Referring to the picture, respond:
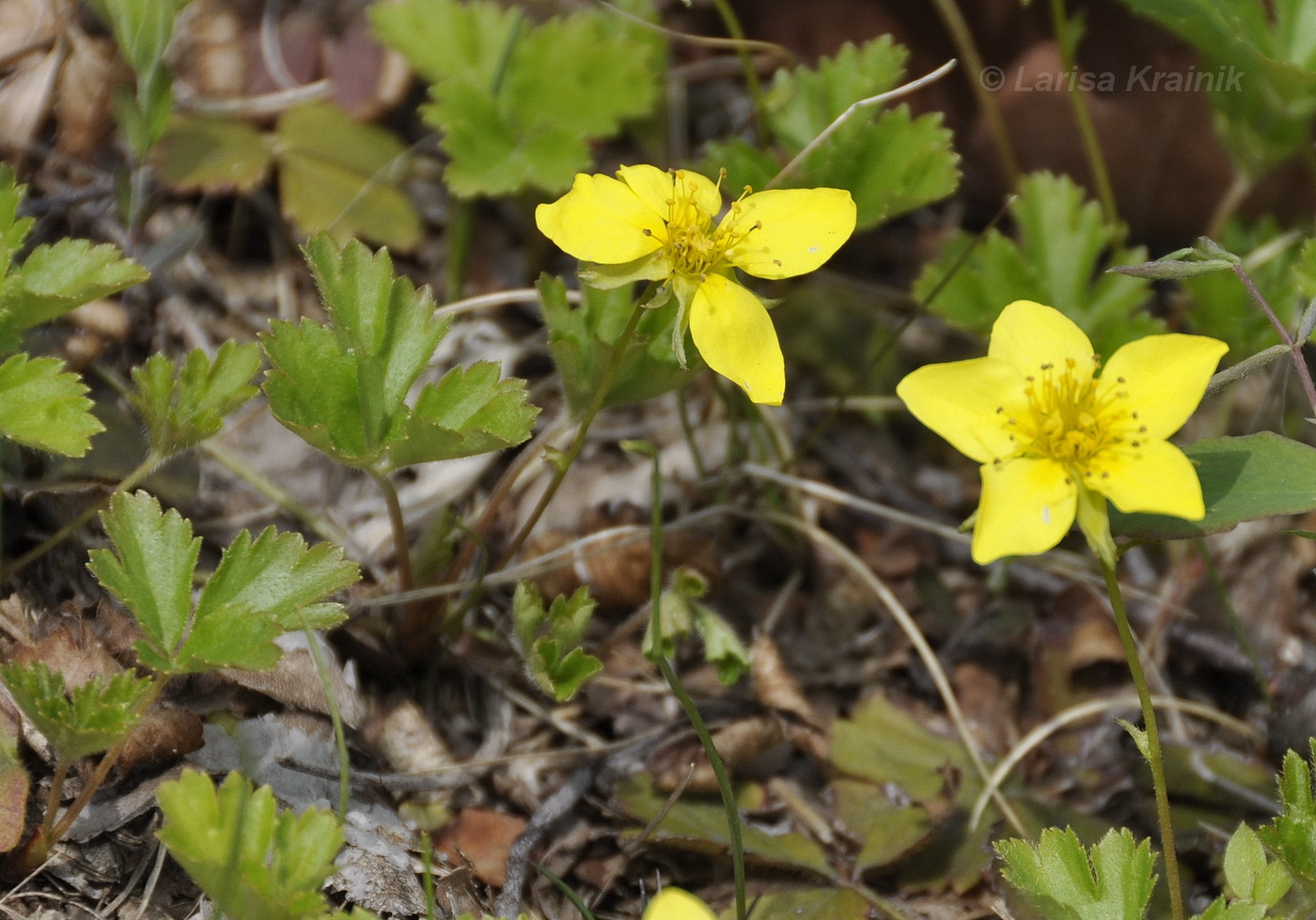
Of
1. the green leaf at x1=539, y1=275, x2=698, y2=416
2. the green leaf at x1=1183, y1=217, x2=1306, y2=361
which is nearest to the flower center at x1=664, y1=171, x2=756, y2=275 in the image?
the green leaf at x1=539, y1=275, x2=698, y2=416

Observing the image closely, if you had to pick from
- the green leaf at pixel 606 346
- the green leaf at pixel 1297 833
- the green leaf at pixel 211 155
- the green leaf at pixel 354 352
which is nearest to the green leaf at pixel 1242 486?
the green leaf at pixel 1297 833

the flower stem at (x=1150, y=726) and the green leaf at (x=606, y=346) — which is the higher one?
the green leaf at (x=606, y=346)

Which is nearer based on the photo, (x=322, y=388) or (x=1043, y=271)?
(x=322, y=388)

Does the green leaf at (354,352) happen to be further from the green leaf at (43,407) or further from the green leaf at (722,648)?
the green leaf at (722,648)

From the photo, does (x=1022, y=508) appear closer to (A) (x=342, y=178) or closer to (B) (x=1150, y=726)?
(B) (x=1150, y=726)

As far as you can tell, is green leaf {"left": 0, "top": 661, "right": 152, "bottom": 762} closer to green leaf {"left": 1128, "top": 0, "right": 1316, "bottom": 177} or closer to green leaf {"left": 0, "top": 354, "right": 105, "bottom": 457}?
green leaf {"left": 0, "top": 354, "right": 105, "bottom": 457}

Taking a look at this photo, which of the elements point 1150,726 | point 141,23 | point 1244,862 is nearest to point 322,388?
point 141,23
